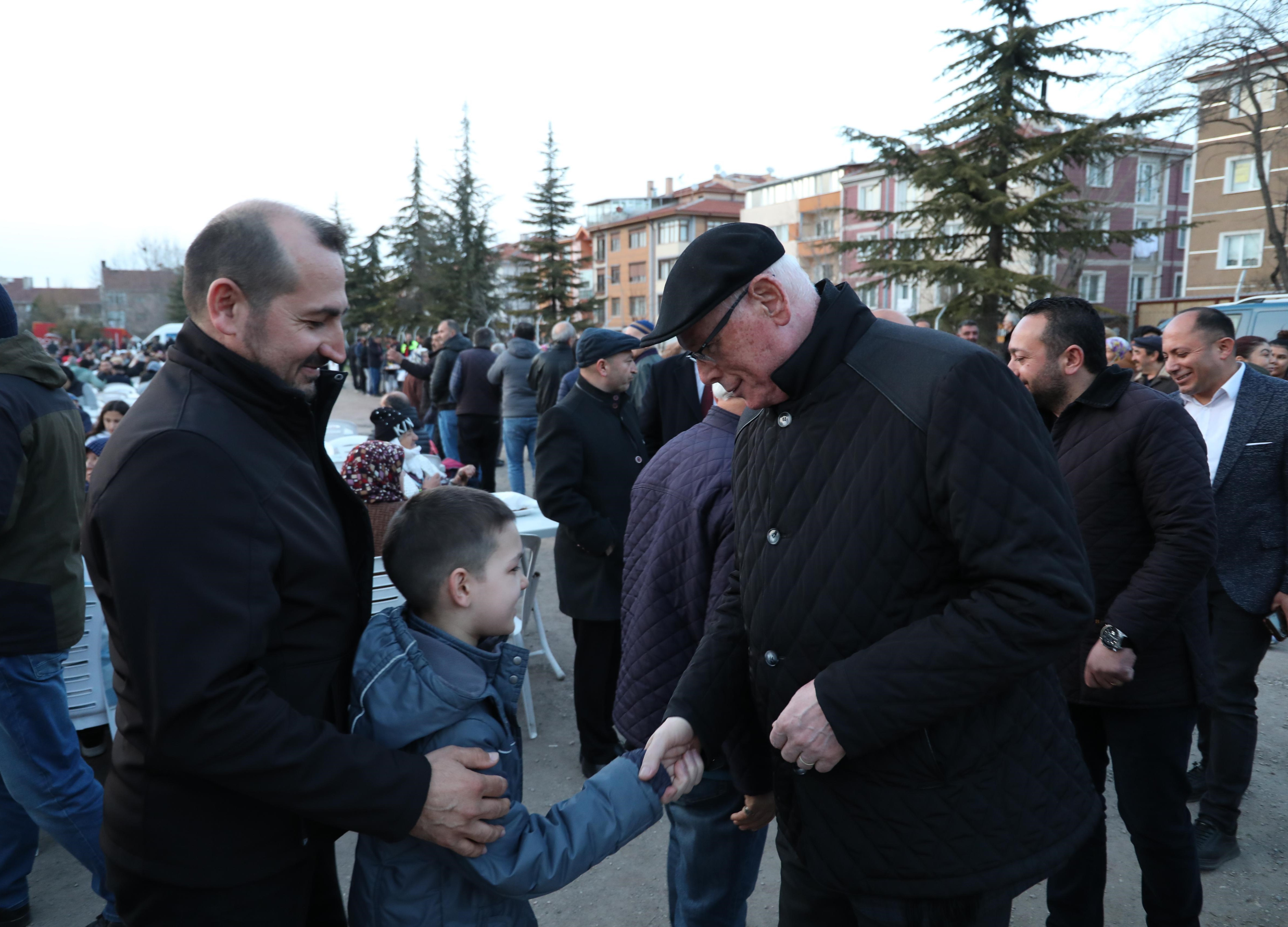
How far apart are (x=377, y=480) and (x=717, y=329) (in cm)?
268

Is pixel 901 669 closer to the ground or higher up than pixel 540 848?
higher up

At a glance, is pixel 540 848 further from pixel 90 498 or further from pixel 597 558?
pixel 597 558

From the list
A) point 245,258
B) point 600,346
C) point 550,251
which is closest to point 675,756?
point 245,258

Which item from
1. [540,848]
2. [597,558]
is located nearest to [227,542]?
[540,848]

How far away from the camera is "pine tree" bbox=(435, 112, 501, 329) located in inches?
1639

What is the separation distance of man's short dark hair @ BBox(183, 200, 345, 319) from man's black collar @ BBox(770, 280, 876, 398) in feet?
3.23

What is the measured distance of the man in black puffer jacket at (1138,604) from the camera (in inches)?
101

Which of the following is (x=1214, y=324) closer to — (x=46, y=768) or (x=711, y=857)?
(x=711, y=857)

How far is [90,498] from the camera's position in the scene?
1472 millimetres

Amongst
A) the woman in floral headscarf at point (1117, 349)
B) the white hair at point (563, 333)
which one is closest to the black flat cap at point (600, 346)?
the woman in floral headscarf at point (1117, 349)

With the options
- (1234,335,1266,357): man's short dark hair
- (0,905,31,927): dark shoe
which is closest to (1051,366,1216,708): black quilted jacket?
(0,905,31,927): dark shoe

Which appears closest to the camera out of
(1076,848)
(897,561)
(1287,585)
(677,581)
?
(897,561)

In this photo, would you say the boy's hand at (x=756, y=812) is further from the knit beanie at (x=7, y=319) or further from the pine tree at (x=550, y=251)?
the pine tree at (x=550, y=251)

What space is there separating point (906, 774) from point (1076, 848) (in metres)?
0.42
